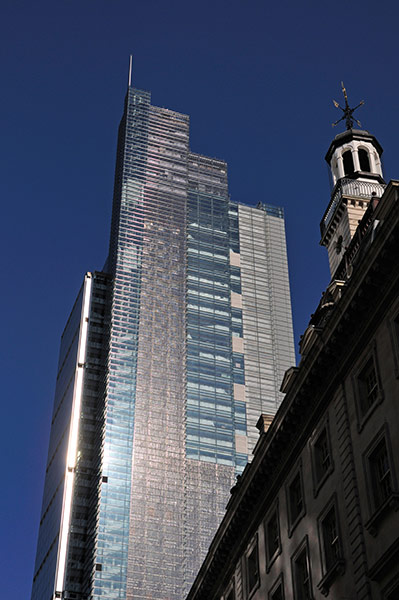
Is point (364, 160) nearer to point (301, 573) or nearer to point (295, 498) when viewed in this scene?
point (295, 498)

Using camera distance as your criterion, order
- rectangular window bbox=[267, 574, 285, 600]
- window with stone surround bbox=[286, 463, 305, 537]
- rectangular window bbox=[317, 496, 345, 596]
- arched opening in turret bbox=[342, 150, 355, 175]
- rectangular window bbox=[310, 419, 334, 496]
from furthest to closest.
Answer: arched opening in turret bbox=[342, 150, 355, 175] < rectangular window bbox=[267, 574, 285, 600] < window with stone surround bbox=[286, 463, 305, 537] < rectangular window bbox=[310, 419, 334, 496] < rectangular window bbox=[317, 496, 345, 596]

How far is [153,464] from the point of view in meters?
158

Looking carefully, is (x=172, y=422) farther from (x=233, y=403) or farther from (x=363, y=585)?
(x=363, y=585)

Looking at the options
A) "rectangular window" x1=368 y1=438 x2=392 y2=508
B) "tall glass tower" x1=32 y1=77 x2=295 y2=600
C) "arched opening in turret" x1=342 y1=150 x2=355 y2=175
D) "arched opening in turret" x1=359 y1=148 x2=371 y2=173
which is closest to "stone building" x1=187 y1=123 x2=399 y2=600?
"rectangular window" x1=368 y1=438 x2=392 y2=508

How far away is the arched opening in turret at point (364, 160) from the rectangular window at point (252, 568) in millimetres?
37438

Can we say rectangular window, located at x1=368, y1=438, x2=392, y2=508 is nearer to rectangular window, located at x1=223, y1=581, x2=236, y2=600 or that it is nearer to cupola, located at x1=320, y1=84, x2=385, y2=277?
rectangular window, located at x1=223, y1=581, x2=236, y2=600

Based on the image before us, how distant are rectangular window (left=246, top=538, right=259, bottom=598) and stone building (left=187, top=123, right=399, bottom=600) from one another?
0.17 ft

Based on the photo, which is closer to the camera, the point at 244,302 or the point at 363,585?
the point at 363,585

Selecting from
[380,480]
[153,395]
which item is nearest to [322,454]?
[380,480]

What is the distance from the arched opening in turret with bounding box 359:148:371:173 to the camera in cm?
7369

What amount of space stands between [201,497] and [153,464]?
10242 mm

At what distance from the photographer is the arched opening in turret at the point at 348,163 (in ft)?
241

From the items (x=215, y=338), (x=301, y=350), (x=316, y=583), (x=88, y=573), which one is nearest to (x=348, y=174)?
(x=301, y=350)

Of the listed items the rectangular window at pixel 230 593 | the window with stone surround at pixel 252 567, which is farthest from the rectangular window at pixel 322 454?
the rectangular window at pixel 230 593
